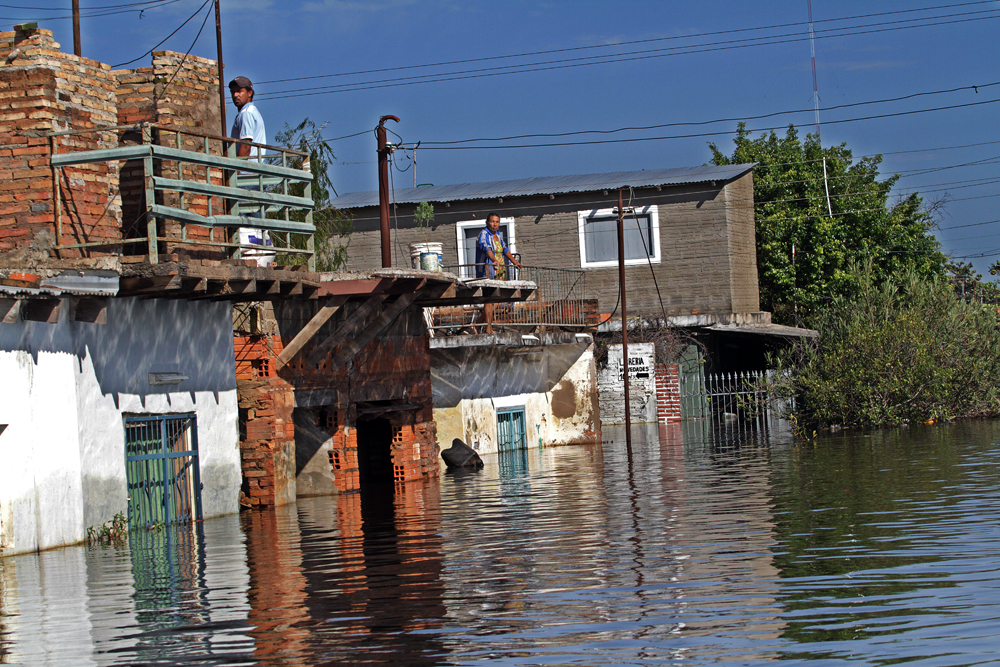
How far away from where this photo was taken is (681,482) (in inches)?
646

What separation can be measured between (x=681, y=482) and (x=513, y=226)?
18506mm

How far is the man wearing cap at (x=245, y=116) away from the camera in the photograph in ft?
51.2

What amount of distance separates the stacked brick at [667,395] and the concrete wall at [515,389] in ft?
16.3

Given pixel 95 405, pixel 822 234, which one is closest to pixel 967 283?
pixel 822 234

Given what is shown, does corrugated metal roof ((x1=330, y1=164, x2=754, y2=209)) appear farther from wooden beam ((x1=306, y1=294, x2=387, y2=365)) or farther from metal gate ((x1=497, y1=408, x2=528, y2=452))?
wooden beam ((x1=306, y1=294, x2=387, y2=365))

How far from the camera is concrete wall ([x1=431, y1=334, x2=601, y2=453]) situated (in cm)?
2480

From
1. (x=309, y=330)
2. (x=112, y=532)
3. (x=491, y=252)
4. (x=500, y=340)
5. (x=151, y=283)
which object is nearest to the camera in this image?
(x=151, y=283)

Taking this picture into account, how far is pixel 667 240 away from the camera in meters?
33.4

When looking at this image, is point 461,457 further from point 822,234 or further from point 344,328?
point 822,234

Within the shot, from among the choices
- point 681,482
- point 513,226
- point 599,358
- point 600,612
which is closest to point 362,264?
point 513,226

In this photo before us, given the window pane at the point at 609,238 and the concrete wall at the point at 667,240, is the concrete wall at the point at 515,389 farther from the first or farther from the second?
the window pane at the point at 609,238

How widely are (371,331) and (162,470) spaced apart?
156 inches

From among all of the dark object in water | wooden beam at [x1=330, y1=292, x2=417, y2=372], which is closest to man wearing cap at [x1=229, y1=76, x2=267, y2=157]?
wooden beam at [x1=330, y1=292, x2=417, y2=372]

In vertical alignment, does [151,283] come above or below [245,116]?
below
